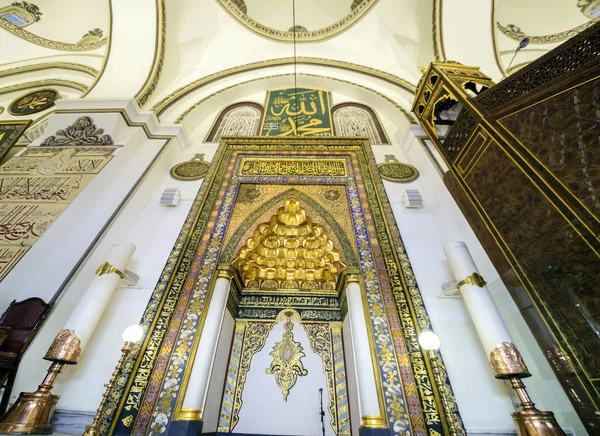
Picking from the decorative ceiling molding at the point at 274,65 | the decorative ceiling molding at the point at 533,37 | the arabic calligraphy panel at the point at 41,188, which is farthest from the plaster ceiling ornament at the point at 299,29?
the arabic calligraphy panel at the point at 41,188

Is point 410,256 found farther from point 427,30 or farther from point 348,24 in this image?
point 348,24

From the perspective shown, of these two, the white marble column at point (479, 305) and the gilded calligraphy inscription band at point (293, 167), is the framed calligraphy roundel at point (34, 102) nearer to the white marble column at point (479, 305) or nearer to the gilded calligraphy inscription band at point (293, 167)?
the gilded calligraphy inscription band at point (293, 167)

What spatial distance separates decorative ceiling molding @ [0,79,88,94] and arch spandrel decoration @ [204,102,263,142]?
2.90 meters

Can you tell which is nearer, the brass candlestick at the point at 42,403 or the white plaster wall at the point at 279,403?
the brass candlestick at the point at 42,403

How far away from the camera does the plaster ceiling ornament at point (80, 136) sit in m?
3.51

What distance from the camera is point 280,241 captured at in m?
3.60

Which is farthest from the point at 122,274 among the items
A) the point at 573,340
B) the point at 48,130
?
the point at 573,340

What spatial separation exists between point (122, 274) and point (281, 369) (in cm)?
191

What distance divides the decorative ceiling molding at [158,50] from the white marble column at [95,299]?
119 inches

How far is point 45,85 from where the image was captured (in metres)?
5.80

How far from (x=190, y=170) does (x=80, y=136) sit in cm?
138

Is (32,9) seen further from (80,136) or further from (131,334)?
(131,334)

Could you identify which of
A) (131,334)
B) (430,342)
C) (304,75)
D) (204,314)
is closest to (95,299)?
(131,334)

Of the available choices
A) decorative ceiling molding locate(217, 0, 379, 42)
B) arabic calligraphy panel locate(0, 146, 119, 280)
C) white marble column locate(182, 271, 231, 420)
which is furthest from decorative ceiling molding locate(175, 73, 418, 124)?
white marble column locate(182, 271, 231, 420)
